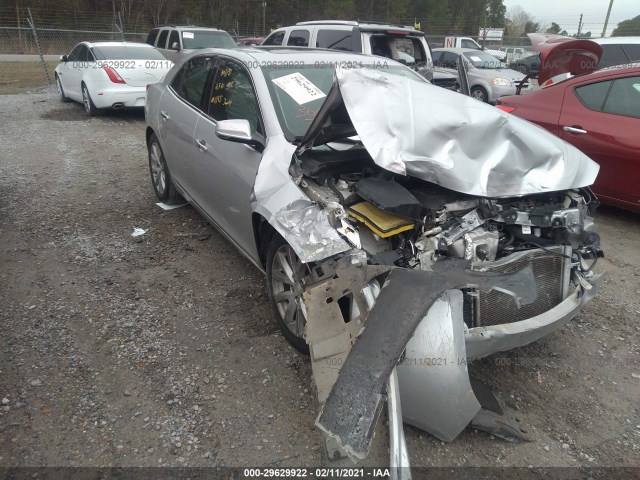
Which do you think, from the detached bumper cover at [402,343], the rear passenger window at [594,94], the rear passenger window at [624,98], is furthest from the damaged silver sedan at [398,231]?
the rear passenger window at [594,94]

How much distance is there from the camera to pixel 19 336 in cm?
303

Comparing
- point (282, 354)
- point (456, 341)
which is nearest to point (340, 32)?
point (282, 354)

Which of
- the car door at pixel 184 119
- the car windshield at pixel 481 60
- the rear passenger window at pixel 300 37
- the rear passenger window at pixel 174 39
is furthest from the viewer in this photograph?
the car windshield at pixel 481 60

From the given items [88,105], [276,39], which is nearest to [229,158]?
[276,39]

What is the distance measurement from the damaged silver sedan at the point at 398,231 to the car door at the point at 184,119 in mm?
488

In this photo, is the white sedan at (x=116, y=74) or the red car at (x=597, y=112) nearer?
the red car at (x=597, y=112)

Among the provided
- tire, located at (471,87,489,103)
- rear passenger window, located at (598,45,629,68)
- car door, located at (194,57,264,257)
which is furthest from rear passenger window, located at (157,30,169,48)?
car door, located at (194,57,264,257)

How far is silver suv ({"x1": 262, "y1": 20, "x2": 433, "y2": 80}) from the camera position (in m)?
8.09

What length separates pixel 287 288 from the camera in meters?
2.93

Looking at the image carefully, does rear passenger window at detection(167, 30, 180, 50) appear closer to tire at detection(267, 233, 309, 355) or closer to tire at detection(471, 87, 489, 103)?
tire at detection(471, 87, 489, 103)

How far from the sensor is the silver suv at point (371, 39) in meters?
8.09

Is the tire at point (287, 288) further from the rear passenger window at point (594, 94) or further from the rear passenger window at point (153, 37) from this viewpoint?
the rear passenger window at point (153, 37)

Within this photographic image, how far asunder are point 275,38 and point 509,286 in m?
9.11

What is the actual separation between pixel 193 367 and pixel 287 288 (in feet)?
2.33
